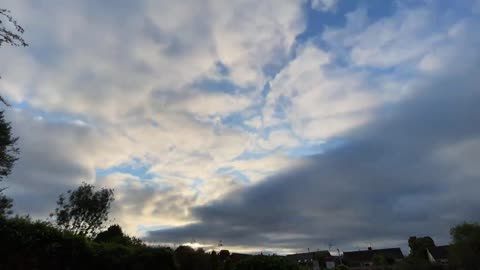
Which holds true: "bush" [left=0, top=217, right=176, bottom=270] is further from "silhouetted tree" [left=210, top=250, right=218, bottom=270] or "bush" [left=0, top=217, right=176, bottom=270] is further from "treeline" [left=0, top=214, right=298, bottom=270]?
"silhouetted tree" [left=210, top=250, right=218, bottom=270]

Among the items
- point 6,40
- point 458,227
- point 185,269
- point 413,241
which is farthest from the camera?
point 413,241

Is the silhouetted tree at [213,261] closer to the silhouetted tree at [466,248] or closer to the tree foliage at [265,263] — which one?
the tree foliage at [265,263]

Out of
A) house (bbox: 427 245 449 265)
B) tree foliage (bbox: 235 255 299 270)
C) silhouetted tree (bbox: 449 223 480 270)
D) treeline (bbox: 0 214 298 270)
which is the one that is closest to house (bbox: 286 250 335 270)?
house (bbox: 427 245 449 265)

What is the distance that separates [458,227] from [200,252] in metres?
41.2

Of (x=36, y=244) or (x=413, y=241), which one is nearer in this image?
(x=36, y=244)

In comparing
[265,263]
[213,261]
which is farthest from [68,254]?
[213,261]

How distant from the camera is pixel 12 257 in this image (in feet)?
53.3

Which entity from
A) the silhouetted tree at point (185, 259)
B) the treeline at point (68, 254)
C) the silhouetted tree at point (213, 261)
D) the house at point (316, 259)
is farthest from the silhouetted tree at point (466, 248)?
the house at point (316, 259)

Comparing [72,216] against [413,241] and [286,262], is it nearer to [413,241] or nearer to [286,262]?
[286,262]

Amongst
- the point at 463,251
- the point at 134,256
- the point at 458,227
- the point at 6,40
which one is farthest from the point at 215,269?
the point at 458,227

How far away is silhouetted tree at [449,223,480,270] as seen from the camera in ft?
140

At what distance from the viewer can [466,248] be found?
44.3 metres

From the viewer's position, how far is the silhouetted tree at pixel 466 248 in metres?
42.6

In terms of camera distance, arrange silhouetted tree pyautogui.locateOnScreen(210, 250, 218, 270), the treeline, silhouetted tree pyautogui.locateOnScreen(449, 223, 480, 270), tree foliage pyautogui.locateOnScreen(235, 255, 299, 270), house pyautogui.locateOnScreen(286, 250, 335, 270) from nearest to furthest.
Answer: tree foliage pyautogui.locateOnScreen(235, 255, 299, 270)
the treeline
silhouetted tree pyautogui.locateOnScreen(210, 250, 218, 270)
silhouetted tree pyautogui.locateOnScreen(449, 223, 480, 270)
house pyautogui.locateOnScreen(286, 250, 335, 270)
